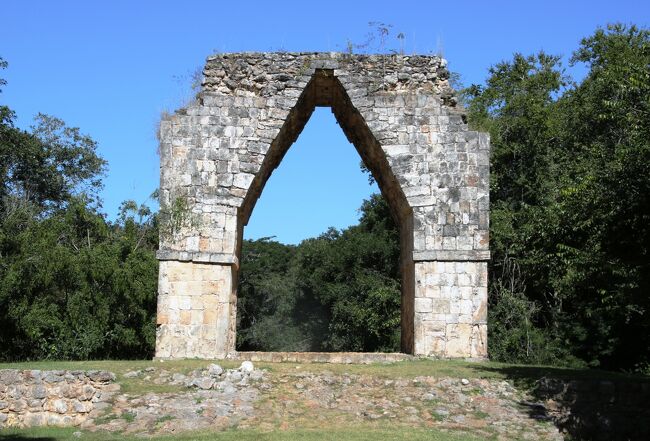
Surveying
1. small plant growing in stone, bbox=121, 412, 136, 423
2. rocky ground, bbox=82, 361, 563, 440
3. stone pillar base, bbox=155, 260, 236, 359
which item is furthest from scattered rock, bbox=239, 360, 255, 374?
small plant growing in stone, bbox=121, 412, 136, 423

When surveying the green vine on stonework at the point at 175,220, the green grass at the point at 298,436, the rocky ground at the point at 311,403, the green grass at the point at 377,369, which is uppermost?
the green vine on stonework at the point at 175,220

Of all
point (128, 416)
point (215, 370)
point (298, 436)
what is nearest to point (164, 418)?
point (128, 416)

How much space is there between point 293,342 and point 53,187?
10934mm

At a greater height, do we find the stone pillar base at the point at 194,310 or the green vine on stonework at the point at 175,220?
the green vine on stonework at the point at 175,220

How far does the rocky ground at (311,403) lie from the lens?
29.9 ft

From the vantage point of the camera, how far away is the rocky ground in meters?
9.12

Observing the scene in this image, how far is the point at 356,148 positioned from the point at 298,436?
25.0 feet

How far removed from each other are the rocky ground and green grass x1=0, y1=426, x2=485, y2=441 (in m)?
0.24

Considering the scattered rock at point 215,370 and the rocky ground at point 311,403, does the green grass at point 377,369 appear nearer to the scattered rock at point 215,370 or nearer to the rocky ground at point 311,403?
the rocky ground at point 311,403

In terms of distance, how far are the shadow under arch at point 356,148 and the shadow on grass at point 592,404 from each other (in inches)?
128

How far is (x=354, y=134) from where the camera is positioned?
14.7 meters

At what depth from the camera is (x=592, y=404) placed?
9.92 metres

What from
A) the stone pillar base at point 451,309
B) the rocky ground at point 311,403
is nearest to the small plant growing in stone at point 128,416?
the rocky ground at point 311,403

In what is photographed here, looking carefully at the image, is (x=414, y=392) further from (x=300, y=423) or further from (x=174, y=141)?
(x=174, y=141)
